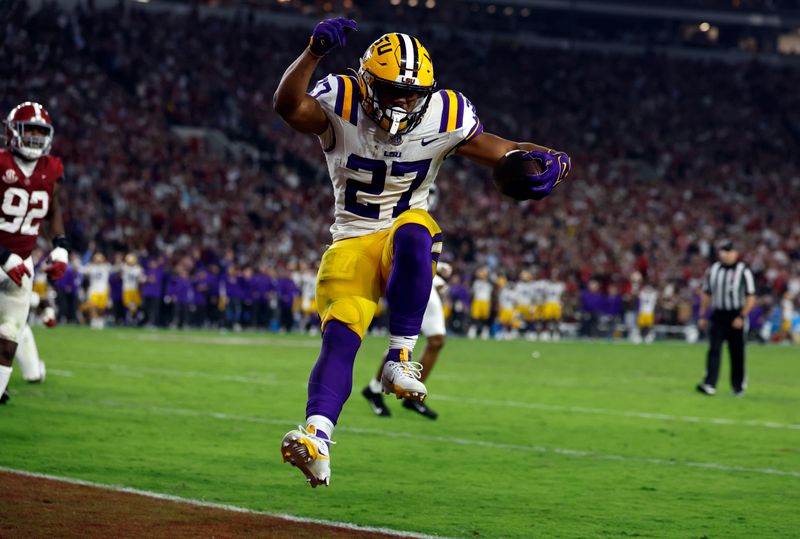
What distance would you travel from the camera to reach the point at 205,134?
32.7 meters

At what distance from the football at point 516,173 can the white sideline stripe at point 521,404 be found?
6.77 m

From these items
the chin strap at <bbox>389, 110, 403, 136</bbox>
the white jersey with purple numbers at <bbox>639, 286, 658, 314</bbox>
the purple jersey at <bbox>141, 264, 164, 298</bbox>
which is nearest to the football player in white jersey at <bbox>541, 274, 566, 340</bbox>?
the white jersey with purple numbers at <bbox>639, 286, 658, 314</bbox>

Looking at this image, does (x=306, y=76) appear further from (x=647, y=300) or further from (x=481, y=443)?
(x=647, y=300)

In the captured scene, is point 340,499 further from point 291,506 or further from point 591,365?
point 591,365

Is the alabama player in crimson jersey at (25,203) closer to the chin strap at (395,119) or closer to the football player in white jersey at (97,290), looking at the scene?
the chin strap at (395,119)

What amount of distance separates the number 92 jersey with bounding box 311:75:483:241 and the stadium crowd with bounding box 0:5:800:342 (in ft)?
65.3

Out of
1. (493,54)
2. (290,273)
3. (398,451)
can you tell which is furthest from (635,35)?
(398,451)

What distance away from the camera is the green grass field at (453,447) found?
6402 mm

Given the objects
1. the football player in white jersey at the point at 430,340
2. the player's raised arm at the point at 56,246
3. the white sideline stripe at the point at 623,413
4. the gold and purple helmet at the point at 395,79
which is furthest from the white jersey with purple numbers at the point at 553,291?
the gold and purple helmet at the point at 395,79

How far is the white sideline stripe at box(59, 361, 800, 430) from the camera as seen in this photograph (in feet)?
37.8

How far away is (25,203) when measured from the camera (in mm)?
8344

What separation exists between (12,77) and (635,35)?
28.3 meters

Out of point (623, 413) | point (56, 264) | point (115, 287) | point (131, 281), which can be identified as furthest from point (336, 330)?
point (115, 287)

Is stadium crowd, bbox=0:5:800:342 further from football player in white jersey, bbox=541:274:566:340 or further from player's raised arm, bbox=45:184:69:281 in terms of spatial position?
player's raised arm, bbox=45:184:69:281
